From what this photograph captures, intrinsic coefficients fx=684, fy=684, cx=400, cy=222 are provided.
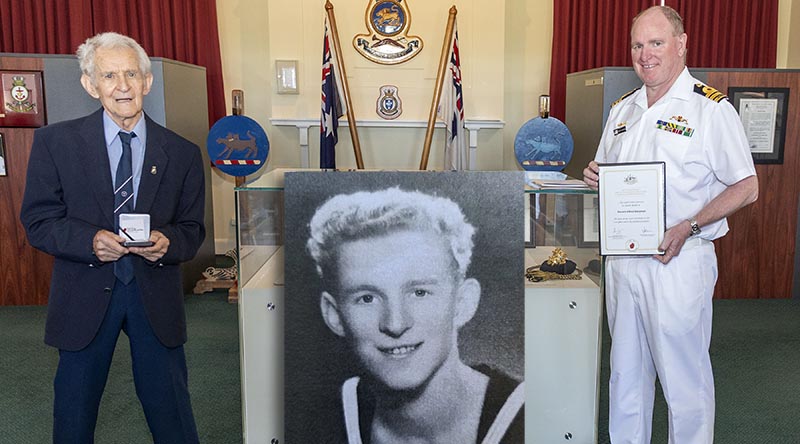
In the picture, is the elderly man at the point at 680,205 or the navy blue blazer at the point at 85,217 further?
the elderly man at the point at 680,205

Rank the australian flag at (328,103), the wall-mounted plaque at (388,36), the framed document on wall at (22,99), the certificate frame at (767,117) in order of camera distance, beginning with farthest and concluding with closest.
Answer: the wall-mounted plaque at (388,36), the australian flag at (328,103), the certificate frame at (767,117), the framed document on wall at (22,99)

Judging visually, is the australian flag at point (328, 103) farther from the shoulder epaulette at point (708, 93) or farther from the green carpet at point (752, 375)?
the shoulder epaulette at point (708, 93)

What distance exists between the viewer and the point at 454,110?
18.9ft

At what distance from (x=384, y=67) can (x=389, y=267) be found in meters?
4.70

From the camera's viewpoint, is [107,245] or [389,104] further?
[389,104]

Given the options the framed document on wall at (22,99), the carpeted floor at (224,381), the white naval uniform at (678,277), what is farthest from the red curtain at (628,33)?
the framed document on wall at (22,99)

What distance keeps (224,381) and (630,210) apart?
2.44 meters

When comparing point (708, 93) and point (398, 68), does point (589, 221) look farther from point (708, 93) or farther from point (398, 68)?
point (398, 68)

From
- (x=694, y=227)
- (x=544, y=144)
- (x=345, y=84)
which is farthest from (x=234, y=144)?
(x=694, y=227)

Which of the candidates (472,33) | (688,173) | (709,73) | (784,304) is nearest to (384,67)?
(472,33)

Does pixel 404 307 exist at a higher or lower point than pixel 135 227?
lower

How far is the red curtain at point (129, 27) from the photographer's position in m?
5.92

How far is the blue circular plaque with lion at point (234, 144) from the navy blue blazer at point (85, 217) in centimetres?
303

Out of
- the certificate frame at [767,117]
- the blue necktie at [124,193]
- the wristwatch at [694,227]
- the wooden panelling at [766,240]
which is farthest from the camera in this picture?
the wooden panelling at [766,240]
